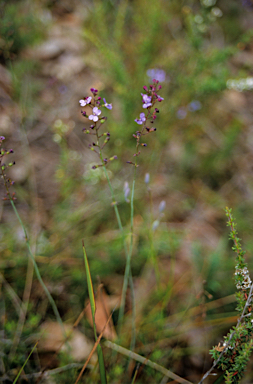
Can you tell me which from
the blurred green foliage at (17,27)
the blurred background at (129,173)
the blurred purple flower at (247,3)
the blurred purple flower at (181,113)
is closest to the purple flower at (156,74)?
the blurred background at (129,173)

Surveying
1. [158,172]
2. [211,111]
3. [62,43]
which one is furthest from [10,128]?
[211,111]

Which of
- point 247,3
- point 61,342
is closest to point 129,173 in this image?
point 61,342

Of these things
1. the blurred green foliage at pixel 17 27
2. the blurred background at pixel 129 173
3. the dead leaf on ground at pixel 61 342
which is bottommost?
the dead leaf on ground at pixel 61 342

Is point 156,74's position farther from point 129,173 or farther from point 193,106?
point 129,173

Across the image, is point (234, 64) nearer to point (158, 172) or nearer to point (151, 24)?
point (151, 24)

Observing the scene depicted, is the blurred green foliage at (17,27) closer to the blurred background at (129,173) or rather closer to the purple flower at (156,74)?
the blurred background at (129,173)

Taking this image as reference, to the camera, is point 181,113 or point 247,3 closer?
point 181,113

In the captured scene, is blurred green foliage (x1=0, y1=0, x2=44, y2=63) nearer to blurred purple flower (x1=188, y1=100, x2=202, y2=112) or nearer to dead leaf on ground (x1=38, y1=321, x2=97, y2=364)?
blurred purple flower (x1=188, y1=100, x2=202, y2=112)

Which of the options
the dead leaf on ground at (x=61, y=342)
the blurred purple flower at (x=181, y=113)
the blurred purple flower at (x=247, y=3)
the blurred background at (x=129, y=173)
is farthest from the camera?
the blurred purple flower at (x=247, y=3)
